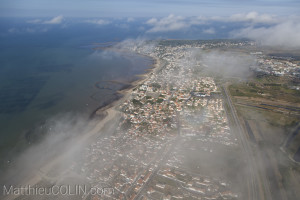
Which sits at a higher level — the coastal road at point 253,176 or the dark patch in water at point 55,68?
the dark patch in water at point 55,68

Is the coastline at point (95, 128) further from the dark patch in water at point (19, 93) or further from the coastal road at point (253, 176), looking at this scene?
the coastal road at point (253, 176)

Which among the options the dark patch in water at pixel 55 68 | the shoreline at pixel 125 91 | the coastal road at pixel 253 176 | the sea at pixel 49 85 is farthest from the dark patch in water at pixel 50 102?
the coastal road at pixel 253 176

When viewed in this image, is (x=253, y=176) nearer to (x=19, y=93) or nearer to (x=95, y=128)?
(x=95, y=128)

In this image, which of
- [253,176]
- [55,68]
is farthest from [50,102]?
[253,176]

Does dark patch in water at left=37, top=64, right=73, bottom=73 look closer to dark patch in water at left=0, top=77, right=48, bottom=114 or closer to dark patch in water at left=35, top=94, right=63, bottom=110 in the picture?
dark patch in water at left=0, top=77, right=48, bottom=114

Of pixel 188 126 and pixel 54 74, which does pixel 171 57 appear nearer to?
pixel 54 74

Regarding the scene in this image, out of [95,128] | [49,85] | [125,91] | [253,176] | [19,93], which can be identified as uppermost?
[49,85]

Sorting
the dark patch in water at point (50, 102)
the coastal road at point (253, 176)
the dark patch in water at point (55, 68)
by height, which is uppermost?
the dark patch in water at point (55, 68)

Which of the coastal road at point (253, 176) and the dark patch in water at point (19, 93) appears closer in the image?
the coastal road at point (253, 176)
